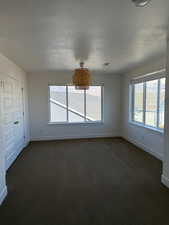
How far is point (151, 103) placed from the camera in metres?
4.36

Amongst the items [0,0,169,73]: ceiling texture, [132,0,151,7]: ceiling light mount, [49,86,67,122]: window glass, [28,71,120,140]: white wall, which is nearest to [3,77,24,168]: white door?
[0,0,169,73]: ceiling texture

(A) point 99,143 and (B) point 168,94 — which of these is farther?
(A) point 99,143

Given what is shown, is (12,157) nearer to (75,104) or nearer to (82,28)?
(75,104)

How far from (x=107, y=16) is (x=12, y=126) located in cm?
319

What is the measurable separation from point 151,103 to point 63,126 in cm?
313

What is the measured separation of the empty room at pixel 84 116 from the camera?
1917 millimetres

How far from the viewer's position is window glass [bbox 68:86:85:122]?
5.97 meters

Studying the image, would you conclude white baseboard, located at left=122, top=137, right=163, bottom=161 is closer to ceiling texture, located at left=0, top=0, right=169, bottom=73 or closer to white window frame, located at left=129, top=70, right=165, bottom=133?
white window frame, located at left=129, top=70, right=165, bottom=133

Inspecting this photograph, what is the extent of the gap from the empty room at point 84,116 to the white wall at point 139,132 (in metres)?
0.03

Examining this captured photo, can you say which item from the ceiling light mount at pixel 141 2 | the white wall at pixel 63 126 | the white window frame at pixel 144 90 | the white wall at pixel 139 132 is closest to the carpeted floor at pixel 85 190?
the white wall at pixel 139 132

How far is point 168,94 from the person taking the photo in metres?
2.60

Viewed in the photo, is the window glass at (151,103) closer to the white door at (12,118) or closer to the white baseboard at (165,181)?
the white baseboard at (165,181)

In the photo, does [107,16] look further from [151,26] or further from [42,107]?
[42,107]

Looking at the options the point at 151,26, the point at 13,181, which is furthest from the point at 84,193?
the point at 151,26
